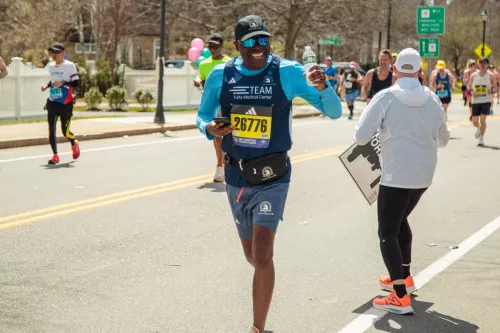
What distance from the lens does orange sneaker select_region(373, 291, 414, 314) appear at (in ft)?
18.4

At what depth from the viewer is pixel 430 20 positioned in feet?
110

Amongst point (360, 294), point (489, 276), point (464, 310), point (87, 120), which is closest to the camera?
point (464, 310)

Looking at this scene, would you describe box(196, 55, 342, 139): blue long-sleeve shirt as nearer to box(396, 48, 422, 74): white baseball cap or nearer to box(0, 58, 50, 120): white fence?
box(396, 48, 422, 74): white baseball cap

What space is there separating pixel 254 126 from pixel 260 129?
0.13 ft

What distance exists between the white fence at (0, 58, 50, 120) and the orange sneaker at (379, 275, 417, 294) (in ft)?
53.5

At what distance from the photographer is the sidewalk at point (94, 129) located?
16266 mm

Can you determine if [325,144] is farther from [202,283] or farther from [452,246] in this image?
[202,283]

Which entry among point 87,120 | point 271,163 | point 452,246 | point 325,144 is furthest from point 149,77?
point 271,163

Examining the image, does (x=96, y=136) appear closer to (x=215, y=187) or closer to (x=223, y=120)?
(x=215, y=187)

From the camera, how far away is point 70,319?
5.33 meters

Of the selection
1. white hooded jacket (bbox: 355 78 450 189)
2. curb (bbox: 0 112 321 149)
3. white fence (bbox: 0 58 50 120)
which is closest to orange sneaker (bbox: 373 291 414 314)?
white hooded jacket (bbox: 355 78 450 189)

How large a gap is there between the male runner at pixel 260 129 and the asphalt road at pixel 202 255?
2.24 ft

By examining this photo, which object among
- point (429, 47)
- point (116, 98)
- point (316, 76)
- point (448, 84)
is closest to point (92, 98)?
point (116, 98)

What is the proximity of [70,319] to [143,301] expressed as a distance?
596 mm
